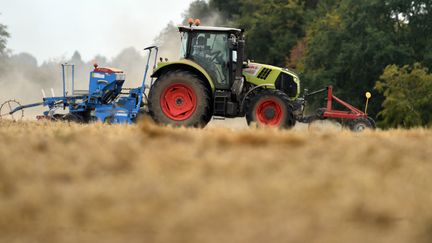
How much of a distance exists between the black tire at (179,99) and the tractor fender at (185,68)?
8.2 inches

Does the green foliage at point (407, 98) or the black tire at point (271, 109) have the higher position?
the black tire at point (271, 109)

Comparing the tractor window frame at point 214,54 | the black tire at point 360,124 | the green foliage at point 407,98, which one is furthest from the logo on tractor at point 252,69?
the green foliage at point 407,98

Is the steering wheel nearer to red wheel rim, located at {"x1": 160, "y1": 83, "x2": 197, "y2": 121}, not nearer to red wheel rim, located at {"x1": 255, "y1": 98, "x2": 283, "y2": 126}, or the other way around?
red wheel rim, located at {"x1": 255, "y1": 98, "x2": 283, "y2": 126}

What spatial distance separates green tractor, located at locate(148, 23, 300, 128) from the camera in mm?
13664

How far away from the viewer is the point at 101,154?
5.29 m

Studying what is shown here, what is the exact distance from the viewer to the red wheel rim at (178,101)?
1366cm

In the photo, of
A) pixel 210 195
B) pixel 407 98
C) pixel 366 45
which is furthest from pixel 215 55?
pixel 366 45

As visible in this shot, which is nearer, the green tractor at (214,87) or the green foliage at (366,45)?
the green tractor at (214,87)

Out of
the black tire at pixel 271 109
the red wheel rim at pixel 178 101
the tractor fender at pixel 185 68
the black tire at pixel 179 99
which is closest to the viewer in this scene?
the black tire at pixel 179 99

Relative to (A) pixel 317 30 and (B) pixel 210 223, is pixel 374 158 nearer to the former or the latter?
(B) pixel 210 223

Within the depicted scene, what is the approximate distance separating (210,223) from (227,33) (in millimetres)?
11417

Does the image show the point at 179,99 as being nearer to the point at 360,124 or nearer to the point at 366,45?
the point at 360,124

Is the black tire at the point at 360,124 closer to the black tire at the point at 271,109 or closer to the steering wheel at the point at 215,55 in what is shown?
the black tire at the point at 271,109

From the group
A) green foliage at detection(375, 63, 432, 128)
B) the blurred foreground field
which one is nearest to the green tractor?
the blurred foreground field
